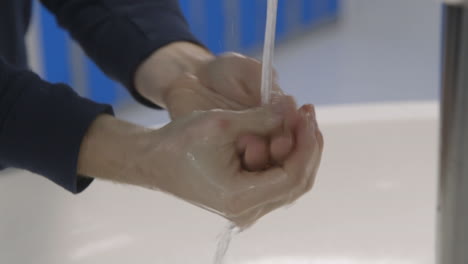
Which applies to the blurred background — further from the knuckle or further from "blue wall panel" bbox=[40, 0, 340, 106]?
the knuckle

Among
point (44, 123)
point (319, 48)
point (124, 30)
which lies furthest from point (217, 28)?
point (44, 123)

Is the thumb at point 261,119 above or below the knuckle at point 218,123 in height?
below

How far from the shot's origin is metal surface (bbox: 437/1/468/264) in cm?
32

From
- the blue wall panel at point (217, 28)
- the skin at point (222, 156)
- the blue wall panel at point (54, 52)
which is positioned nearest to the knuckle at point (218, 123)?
Answer: the skin at point (222, 156)

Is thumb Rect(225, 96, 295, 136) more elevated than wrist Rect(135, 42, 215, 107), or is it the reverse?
thumb Rect(225, 96, 295, 136)

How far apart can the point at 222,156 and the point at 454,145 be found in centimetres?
12

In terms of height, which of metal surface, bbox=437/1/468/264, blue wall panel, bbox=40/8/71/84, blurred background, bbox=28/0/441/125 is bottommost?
blurred background, bbox=28/0/441/125

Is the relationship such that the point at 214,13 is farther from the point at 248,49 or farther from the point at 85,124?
the point at 85,124

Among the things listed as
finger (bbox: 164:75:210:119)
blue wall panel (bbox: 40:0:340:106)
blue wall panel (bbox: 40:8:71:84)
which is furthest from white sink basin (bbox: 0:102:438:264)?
blue wall panel (bbox: 40:8:71:84)

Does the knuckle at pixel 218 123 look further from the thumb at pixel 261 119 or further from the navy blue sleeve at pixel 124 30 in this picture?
the navy blue sleeve at pixel 124 30

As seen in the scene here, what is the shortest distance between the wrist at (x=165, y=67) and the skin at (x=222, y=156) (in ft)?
0.33

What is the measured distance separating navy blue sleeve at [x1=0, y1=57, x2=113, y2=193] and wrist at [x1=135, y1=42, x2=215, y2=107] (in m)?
0.10

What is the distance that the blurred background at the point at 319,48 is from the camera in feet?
4.35

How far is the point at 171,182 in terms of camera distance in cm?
31
